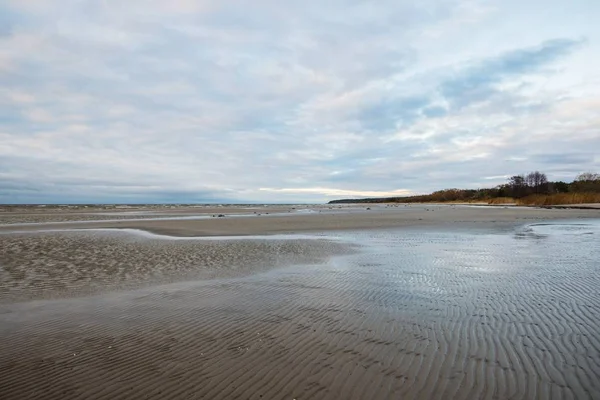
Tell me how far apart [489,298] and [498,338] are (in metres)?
2.16

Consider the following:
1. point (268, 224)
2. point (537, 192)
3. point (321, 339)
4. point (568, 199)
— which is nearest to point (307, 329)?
point (321, 339)

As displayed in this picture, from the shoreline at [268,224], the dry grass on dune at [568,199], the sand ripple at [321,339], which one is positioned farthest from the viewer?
the dry grass on dune at [568,199]

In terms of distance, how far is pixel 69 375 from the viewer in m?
4.13

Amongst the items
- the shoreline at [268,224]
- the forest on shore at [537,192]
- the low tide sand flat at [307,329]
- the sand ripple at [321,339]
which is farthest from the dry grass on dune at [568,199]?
the sand ripple at [321,339]

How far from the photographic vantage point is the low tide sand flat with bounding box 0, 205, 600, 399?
3.80 metres

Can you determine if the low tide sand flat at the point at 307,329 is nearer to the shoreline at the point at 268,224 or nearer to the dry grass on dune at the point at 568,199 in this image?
the shoreline at the point at 268,224

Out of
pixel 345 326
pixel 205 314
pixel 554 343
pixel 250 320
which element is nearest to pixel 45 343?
pixel 205 314

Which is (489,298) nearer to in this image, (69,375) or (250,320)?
(250,320)

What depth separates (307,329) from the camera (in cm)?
550

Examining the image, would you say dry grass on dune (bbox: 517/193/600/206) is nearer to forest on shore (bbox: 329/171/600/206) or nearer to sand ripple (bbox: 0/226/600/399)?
forest on shore (bbox: 329/171/600/206)

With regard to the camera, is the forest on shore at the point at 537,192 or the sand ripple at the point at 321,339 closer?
the sand ripple at the point at 321,339

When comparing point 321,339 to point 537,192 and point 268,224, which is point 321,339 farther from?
point 537,192

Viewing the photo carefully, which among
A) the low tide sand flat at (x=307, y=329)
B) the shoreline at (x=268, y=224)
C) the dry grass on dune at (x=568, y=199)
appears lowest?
the low tide sand flat at (x=307, y=329)

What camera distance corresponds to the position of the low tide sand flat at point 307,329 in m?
3.80
